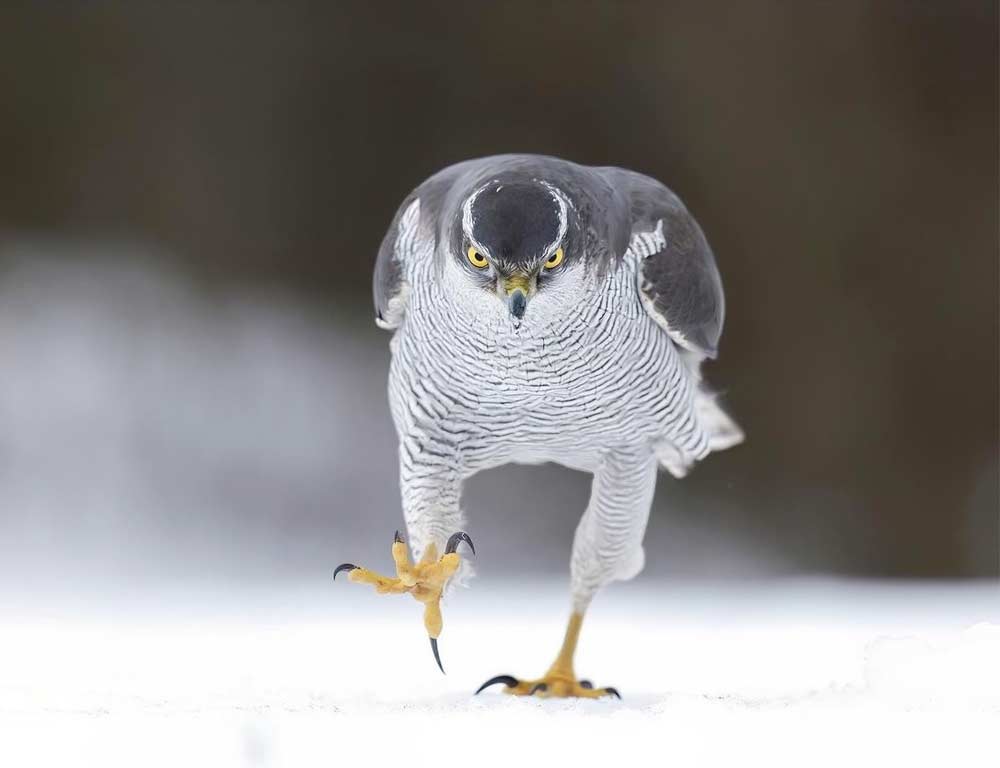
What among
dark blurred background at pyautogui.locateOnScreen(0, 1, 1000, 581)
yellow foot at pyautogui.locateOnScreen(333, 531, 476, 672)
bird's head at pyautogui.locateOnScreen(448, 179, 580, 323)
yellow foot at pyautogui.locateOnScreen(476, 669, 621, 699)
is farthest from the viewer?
dark blurred background at pyautogui.locateOnScreen(0, 1, 1000, 581)

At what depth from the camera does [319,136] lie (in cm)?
433

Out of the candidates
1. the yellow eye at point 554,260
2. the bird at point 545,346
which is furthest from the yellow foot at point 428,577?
the yellow eye at point 554,260

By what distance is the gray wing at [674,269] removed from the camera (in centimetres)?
211

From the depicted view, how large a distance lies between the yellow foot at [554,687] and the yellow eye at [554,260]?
41.1 inches

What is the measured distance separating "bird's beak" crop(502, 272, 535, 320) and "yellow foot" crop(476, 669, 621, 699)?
1.01m

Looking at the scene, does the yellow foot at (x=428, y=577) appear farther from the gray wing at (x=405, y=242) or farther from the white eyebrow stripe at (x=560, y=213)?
the white eyebrow stripe at (x=560, y=213)

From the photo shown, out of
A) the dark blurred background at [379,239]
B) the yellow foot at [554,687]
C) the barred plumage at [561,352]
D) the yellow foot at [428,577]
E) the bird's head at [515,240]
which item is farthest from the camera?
the dark blurred background at [379,239]

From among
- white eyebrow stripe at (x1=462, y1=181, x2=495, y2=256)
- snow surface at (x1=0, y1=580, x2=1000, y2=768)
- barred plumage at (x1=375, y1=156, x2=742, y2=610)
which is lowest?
snow surface at (x1=0, y1=580, x2=1000, y2=768)

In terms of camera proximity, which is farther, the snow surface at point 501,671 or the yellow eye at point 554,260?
the yellow eye at point 554,260

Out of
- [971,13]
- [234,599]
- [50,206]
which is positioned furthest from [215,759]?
[971,13]

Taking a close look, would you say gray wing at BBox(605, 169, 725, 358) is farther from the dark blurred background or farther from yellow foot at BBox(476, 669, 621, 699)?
the dark blurred background

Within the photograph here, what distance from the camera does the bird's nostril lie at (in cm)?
172

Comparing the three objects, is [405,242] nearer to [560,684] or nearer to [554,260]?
[554,260]

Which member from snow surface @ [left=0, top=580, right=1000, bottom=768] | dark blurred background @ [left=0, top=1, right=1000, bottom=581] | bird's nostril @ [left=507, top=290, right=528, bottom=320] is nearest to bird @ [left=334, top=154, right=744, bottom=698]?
bird's nostril @ [left=507, top=290, right=528, bottom=320]
